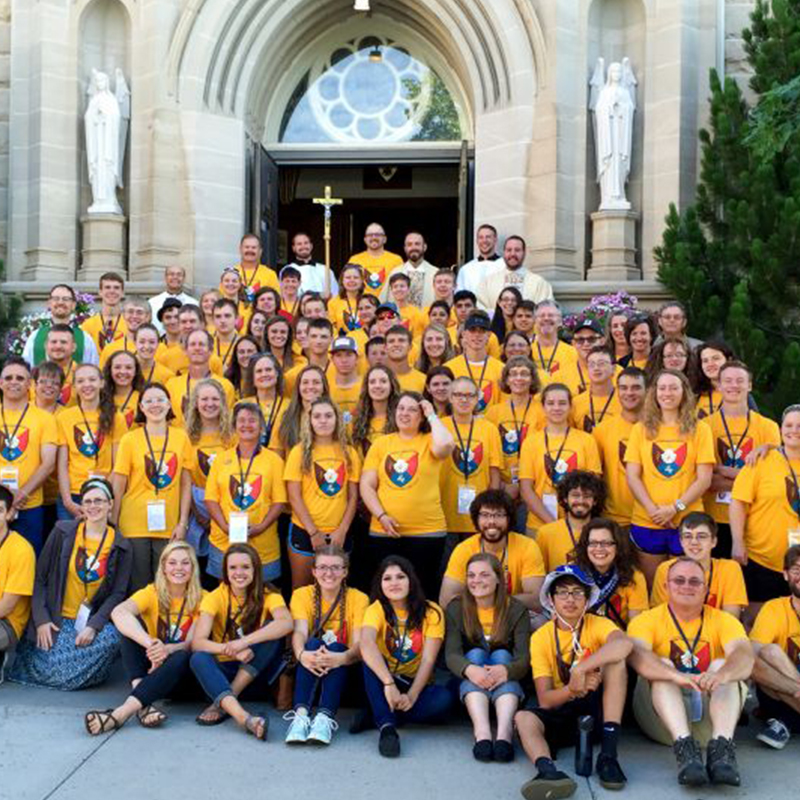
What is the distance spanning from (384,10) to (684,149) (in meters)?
4.17

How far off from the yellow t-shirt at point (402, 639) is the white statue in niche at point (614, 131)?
23.6 feet

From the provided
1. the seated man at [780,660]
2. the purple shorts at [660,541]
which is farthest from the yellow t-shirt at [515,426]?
the seated man at [780,660]

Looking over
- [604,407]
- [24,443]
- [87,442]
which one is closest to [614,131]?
[604,407]

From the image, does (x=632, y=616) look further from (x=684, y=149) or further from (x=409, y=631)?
(x=684, y=149)

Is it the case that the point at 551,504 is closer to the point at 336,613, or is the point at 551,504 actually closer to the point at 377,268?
the point at 336,613

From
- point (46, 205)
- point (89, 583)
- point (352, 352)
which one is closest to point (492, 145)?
point (46, 205)

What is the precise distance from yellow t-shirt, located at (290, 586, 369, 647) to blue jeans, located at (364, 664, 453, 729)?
29cm

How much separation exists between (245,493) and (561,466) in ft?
6.02

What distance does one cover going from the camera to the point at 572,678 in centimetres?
523

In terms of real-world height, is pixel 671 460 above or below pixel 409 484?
above

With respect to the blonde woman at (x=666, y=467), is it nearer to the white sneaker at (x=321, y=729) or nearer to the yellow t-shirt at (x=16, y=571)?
the white sneaker at (x=321, y=729)

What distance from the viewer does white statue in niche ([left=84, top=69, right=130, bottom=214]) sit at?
12297 millimetres

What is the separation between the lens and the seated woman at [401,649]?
5547 mm

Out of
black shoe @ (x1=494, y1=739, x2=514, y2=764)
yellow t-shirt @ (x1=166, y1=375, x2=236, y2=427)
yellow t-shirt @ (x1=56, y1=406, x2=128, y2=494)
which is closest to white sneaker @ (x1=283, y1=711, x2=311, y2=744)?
black shoe @ (x1=494, y1=739, x2=514, y2=764)
